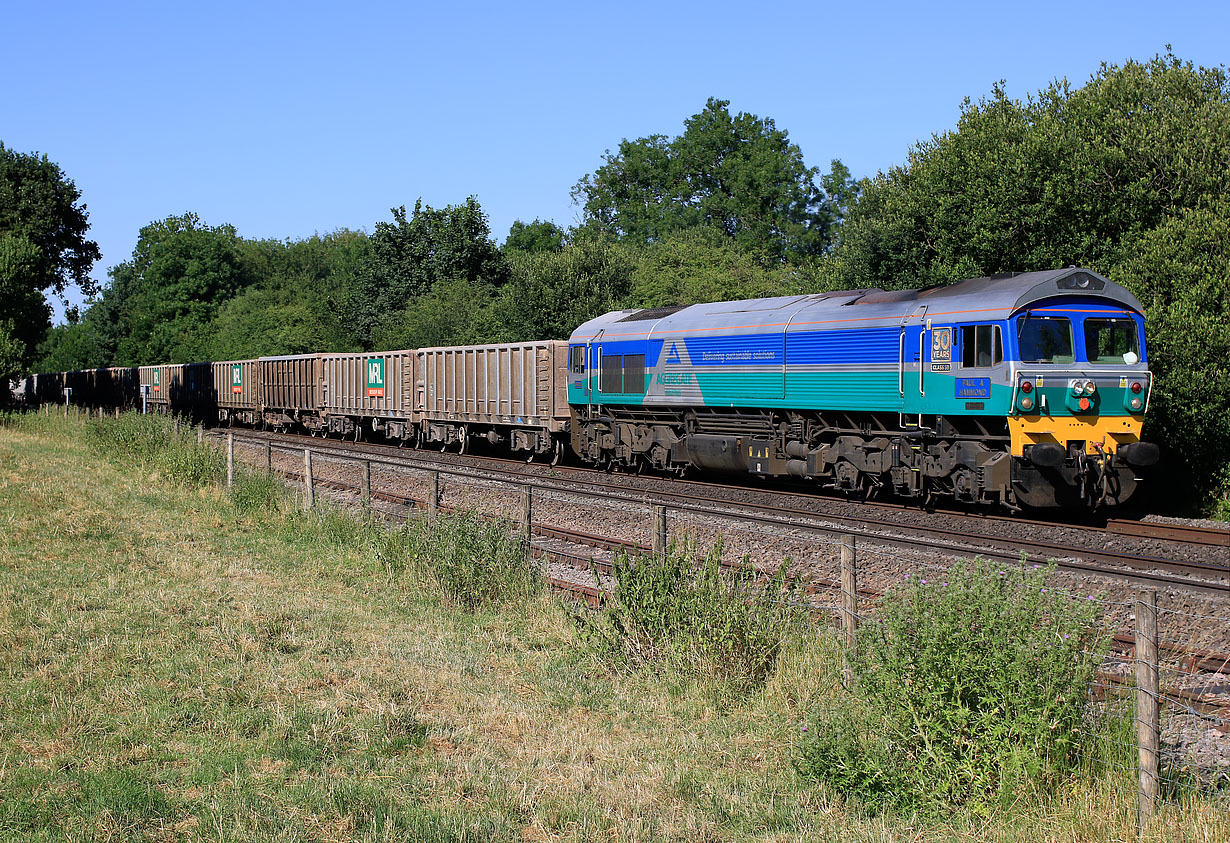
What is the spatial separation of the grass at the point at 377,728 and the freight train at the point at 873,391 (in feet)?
28.6

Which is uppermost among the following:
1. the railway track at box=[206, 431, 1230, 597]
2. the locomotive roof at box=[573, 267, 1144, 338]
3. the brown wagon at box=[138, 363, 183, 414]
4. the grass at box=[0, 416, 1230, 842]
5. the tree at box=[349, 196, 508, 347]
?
the tree at box=[349, 196, 508, 347]

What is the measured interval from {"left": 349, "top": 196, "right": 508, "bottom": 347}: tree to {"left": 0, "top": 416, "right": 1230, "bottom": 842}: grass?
55.1 metres

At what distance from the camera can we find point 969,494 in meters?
16.4

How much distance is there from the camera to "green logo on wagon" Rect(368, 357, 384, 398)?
35.6 metres

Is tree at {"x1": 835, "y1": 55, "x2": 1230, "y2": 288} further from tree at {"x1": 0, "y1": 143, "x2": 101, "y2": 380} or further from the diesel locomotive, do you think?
tree at {"x1": 0, "y1": 143, "x2": 101, "y2": 380}

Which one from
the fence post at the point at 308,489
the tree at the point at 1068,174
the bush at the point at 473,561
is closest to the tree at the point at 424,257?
the tree at the point at 1068,174

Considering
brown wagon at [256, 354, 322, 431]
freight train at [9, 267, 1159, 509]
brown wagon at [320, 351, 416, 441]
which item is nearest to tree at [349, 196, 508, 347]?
brown wagon at [256, 354, 322, 431]

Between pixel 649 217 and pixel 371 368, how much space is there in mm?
45242

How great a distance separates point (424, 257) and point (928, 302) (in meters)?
54.4

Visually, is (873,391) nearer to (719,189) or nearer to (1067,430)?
(1067,430)

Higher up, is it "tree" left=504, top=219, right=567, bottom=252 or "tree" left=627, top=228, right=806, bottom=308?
"tree" left=504, top=219, right=567, bottom=252

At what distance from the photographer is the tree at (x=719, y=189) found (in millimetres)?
71875

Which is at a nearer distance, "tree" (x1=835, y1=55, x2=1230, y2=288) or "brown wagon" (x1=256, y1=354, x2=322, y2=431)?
"tree" (x1=835, y1=55, x2=1230, y2=288)

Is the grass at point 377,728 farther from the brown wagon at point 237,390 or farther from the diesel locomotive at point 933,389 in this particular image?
the brown wagon at point 237,390
